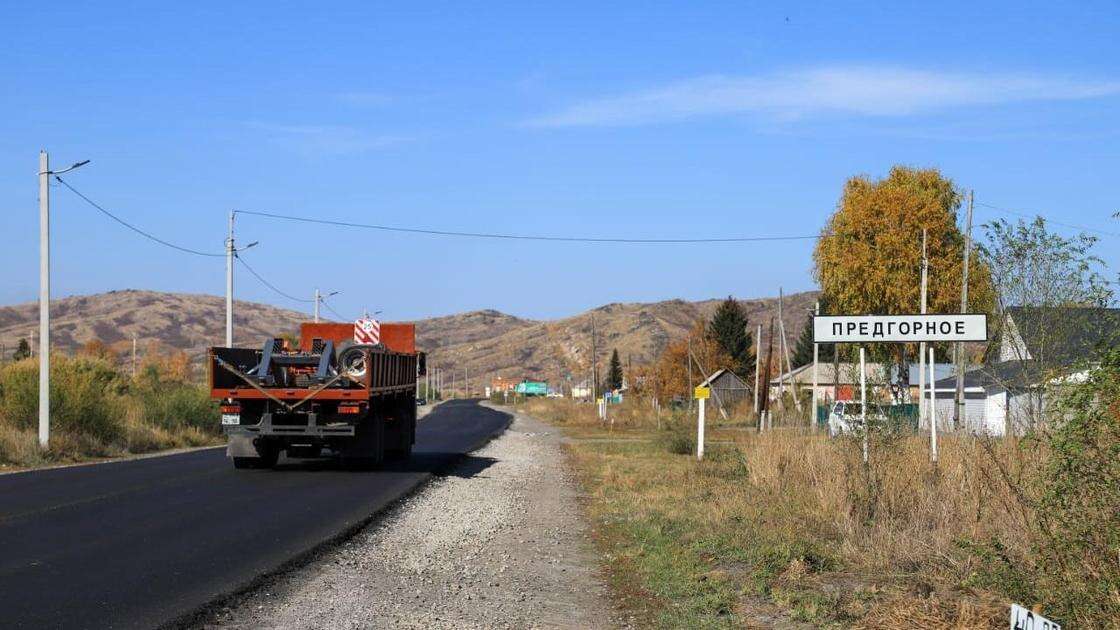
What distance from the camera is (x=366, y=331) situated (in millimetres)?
27969

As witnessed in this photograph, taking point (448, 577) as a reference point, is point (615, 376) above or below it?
below

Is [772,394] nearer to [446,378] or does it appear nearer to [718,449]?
[718,449]

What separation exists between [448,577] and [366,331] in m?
17.4

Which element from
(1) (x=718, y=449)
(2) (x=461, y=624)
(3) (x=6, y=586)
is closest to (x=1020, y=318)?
(1) (x=718, y=449)

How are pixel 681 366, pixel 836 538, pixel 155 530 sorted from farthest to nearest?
pixel 681 366 → pixel 155 530 → pixel 836 538

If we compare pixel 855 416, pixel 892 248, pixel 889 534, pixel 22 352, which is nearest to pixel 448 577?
pixel 889 534

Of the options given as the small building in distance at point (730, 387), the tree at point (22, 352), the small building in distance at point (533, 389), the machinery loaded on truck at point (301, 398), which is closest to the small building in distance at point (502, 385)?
the small building in distance at point (533, 389)

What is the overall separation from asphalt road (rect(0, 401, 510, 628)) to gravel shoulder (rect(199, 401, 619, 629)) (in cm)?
48

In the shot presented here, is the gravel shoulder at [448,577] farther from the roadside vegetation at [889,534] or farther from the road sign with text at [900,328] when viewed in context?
the road sign with text at [900,328]

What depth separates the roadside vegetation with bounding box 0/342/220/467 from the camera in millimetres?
27547

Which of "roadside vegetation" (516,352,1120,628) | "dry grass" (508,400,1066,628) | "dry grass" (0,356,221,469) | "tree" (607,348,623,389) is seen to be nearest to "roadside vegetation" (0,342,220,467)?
"dry grass" (0,356,221,469)

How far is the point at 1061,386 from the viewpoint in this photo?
812 centimetres

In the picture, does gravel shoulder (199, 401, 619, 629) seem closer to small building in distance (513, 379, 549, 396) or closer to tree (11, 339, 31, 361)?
tree (11, 339, 31, 361)

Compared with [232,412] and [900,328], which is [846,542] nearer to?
[900,328]
